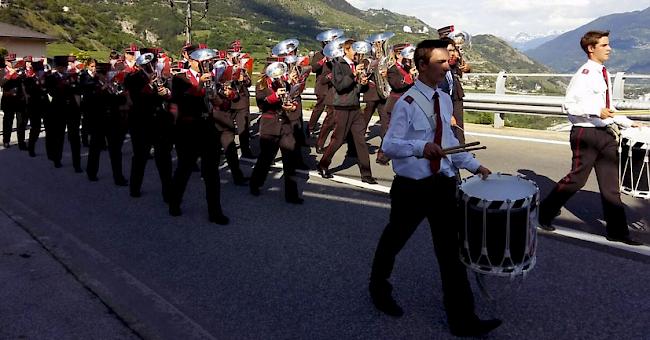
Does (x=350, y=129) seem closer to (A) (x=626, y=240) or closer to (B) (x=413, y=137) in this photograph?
(A) (x=626, y=240)

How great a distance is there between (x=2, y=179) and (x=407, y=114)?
25.0 feet

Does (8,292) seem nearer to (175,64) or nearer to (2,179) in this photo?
(175,64)

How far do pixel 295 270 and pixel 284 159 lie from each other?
2.45 meters

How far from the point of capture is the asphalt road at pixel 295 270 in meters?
3.70

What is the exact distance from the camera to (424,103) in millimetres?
3494

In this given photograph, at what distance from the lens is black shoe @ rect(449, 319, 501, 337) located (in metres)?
3.45

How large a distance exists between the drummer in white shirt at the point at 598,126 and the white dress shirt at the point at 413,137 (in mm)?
1888

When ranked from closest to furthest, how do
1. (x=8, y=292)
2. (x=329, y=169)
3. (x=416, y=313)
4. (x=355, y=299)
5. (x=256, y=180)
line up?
(x=416, y=313) < (x=355, y=299) < (x=8, y=292) < (x=256, y=180) < (x=329, y=169)

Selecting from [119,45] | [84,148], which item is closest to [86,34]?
[119,45]

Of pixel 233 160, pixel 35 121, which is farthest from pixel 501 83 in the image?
pixel 35 121

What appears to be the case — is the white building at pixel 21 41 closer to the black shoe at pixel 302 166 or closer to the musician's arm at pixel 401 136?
the black shoe at pixel 302 166

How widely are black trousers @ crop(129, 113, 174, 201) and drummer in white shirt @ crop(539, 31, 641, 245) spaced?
4398mm

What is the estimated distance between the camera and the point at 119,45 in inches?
4535

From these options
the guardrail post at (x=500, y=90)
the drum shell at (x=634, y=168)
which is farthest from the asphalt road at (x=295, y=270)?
the guardrail post at (x=500, y=90)
